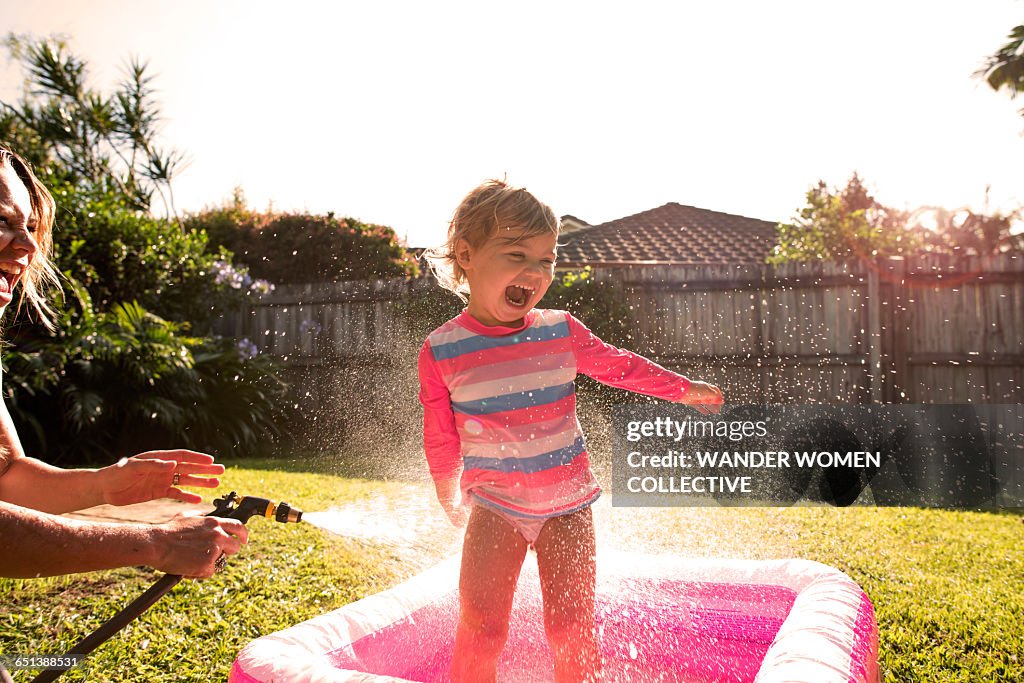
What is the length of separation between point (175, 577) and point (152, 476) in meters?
0.43

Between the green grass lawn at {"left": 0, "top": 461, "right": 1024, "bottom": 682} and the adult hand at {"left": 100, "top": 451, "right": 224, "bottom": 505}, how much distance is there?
997 millimetres

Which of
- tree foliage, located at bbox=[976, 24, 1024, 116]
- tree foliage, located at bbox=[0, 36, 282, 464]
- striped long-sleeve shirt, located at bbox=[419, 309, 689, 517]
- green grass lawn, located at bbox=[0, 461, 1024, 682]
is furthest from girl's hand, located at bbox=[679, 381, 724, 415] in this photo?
→ tree foliage, located at bbox=[976, 24, 1024, 116]

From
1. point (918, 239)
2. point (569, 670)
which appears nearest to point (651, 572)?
point (569, 670)

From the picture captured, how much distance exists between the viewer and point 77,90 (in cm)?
1202

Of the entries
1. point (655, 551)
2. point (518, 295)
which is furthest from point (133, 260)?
point (518, 295)

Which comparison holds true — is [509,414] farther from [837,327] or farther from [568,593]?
[837,327]

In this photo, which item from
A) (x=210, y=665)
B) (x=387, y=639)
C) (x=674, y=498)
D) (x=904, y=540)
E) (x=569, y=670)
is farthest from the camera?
(x=674, y=498)

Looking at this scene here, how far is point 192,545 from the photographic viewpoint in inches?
47.3

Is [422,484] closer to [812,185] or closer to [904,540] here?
[904,540]

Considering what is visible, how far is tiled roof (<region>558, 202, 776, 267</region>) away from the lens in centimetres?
1097

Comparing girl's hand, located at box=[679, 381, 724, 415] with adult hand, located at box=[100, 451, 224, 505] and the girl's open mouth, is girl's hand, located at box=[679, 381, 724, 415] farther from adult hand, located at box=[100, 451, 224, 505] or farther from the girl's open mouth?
adult hand, located at box=[100, 451, 224, 505]

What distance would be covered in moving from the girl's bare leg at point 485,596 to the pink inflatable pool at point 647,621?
342mm

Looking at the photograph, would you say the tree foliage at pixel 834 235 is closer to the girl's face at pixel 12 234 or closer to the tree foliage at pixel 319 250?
the tree foliage at pixel 319 250

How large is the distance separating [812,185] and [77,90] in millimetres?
10989
